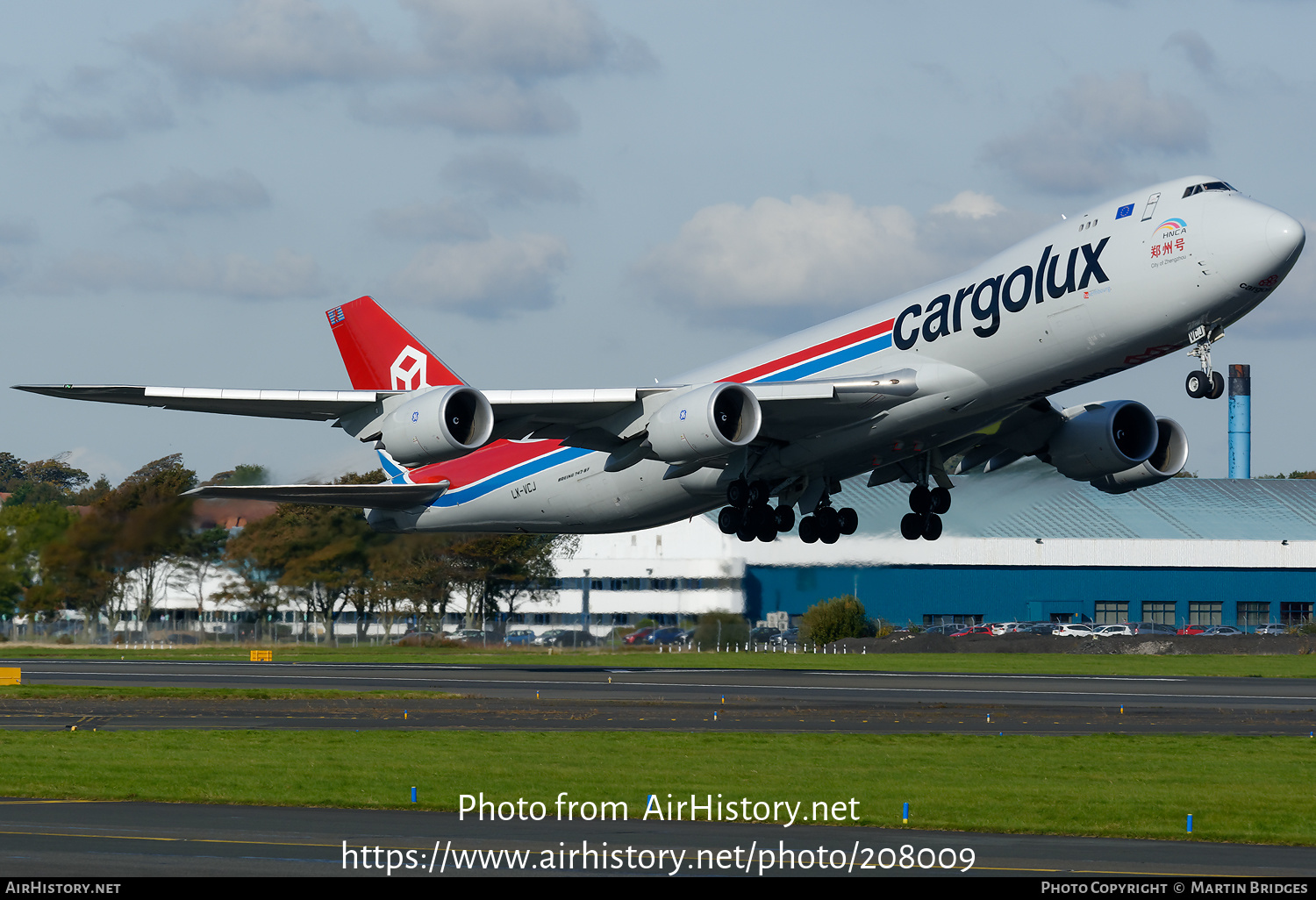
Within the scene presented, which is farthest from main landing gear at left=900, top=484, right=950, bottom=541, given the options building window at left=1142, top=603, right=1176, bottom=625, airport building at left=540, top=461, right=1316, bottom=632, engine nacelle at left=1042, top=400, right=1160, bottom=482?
building window at left=1142, top=603, right=1176, bottom=625

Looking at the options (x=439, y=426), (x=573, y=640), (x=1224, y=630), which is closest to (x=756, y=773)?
(x=439, y=426)

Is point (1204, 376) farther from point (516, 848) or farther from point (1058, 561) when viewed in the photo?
point (1058, 561)

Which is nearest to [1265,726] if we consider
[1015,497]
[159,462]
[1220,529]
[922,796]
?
[922,796]

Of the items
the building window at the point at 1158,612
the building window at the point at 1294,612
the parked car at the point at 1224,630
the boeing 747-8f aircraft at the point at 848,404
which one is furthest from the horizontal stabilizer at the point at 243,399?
the building window at the point at 1294,612

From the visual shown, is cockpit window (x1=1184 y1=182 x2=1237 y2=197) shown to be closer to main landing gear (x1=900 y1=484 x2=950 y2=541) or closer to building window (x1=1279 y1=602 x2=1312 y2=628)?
main landing gear (x1=900 y1=484 x2=950 y2=541)

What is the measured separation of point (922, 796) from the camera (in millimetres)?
19766

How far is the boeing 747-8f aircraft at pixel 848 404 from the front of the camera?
96.5 feet

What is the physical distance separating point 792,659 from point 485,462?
74.5ft

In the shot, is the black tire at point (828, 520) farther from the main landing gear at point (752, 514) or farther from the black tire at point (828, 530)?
the main landing gear at point (752, 514)

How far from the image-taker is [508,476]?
44.3 meters

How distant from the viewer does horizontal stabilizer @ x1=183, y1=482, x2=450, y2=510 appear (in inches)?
1719

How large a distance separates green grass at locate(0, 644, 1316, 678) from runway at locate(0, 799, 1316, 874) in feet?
127
